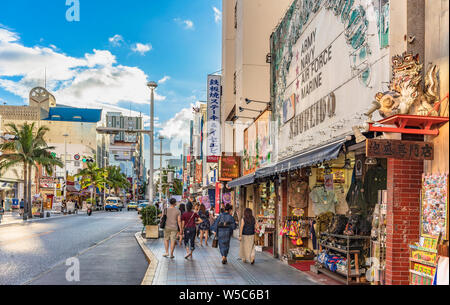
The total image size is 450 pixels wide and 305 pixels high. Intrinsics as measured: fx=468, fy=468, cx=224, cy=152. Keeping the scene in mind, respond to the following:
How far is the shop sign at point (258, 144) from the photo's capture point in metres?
19.8

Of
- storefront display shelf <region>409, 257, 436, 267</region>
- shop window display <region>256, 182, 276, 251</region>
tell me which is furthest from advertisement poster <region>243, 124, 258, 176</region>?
storefront display shelf <region>409, 257, 436, 267</region>

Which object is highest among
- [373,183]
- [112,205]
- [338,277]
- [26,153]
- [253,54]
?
[253,54]

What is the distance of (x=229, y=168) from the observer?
28.1 m

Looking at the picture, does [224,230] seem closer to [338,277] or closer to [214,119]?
[338,277]

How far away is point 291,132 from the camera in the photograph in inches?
610

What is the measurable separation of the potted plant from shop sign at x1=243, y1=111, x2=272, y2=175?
546 cm

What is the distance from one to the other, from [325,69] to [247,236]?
219 inches

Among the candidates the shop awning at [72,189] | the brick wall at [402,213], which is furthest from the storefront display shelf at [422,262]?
the shop awning at [72,189]

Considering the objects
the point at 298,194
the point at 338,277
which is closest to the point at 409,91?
the point at 338,277

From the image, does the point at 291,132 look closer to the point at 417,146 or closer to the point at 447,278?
the point at 417,146

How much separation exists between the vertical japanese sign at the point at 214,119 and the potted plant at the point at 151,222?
1338 centimetres

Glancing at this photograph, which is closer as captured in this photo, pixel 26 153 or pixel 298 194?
pixel 298 194

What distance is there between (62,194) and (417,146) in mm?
61735
